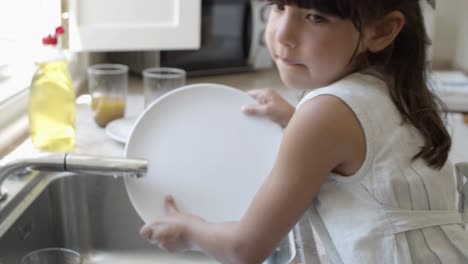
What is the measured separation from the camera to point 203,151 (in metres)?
1.02

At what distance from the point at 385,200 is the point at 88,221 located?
591mm

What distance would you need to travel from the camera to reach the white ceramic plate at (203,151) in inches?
39.4

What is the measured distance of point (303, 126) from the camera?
0.76m

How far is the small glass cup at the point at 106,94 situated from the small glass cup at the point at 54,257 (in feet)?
1.67

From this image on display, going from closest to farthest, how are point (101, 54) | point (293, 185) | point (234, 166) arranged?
point (293, 185), point (234, 166), point (101, 54)

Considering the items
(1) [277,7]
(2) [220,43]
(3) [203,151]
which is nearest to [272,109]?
(3) [203,151]

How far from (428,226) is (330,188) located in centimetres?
14

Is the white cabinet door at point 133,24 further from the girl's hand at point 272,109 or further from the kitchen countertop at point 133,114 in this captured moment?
the girl's hand at point 272,109

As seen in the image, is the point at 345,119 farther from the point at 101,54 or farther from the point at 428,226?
the point at 101,54

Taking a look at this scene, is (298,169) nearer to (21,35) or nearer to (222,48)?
(21,35)

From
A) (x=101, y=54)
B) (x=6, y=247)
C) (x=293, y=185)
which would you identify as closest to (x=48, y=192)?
(x=6, y=247)

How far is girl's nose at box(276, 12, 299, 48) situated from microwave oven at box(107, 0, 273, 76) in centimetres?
111

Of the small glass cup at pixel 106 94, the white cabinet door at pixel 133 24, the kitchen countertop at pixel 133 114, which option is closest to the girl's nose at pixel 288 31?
the kitchen countertop at pixel 133 114

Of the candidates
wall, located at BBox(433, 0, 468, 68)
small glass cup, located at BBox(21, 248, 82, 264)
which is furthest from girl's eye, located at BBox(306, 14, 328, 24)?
wall, located at BBox(433, 0, 468, 68)
